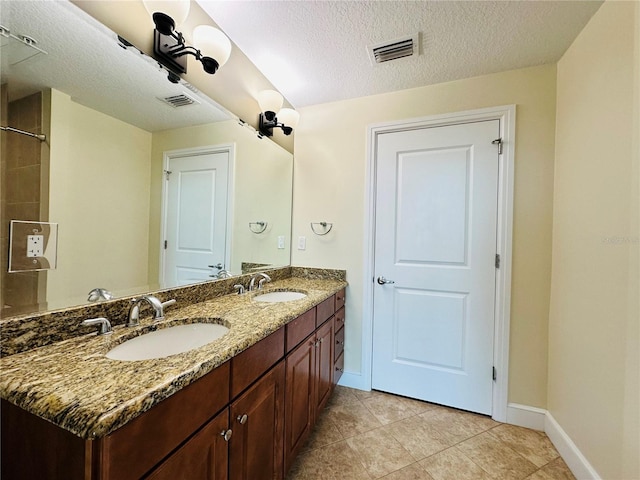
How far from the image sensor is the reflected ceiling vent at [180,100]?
1.28m

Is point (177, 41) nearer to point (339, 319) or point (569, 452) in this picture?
point (339, 319)

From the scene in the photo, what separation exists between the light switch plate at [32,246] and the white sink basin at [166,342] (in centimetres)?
37

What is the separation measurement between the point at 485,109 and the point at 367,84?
86cm

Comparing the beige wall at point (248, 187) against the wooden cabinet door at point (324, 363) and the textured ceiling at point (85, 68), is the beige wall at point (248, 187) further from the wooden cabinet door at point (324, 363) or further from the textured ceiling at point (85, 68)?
the wooden cabinet door at point (324, 363)

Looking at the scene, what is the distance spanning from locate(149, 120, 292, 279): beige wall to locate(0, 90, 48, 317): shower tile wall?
400 mm

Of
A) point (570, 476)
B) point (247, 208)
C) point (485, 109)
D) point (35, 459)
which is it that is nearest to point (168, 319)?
point (35, 459)

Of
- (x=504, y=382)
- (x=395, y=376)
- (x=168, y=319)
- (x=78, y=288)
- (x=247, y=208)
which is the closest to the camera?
(x=78, y=288)

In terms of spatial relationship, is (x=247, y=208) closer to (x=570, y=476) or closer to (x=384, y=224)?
(x=384, y=224)

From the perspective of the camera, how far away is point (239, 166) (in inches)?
71.1

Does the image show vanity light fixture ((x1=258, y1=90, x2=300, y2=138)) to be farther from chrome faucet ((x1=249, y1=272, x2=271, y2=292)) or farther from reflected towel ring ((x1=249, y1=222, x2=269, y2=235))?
chrome faucet ((x1=249, y1=272, x2=271, y2=292))

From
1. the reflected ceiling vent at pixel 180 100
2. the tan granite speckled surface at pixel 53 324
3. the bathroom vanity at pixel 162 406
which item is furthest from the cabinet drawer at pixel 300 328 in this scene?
the reflected ceiling vent at pixel 180 100

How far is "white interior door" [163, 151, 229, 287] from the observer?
1.32 m

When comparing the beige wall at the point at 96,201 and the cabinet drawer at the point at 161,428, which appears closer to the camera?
the cabinet drawer at the point at 161,428

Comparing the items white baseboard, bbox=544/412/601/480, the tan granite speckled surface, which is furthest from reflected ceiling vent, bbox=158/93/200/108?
white baseboard, bbox=544/412/601/480
